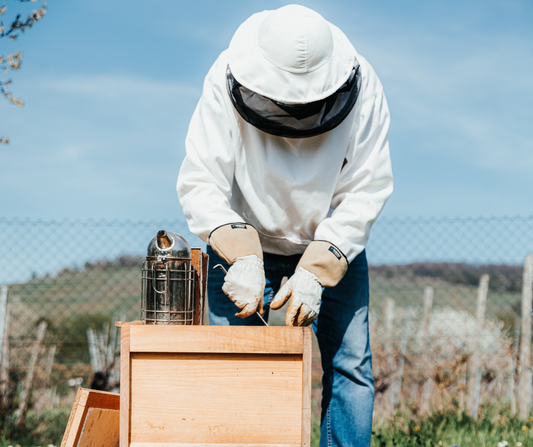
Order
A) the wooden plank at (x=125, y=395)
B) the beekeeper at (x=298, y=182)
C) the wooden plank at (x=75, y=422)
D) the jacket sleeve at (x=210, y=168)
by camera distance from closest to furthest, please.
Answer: the wooden plank at (x=125, y=395) → the wooden plank at (x=75, y=422) → the beekeeper at (x=298, y=182) → the jacket sleeve at (x=210, y=168)

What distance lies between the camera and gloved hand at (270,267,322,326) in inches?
67.4

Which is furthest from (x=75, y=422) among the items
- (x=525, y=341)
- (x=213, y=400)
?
(x=525, y=341)

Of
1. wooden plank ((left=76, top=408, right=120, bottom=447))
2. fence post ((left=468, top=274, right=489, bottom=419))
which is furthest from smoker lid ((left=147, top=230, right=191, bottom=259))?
fence post ((left=468, top=274, right=489, bottom=419))

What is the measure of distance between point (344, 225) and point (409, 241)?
11.6ft

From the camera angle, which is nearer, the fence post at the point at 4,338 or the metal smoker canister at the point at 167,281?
the metal smoker canister at the point at 167,281

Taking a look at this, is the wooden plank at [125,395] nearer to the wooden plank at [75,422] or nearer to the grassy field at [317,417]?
the wooden plank at [75,422]

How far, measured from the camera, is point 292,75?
5.49 ft

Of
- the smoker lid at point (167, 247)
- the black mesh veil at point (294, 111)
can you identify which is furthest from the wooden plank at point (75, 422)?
the black mesh veil at point (294, 111)

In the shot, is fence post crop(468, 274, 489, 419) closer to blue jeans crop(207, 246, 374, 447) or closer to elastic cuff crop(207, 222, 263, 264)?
blue jeans crop(207, 246, 374, 447)

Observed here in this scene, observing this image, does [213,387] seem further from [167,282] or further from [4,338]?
[4,338]

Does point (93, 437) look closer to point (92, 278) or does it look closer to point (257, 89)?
point (257, 89)

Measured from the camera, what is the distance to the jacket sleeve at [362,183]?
188 centimetres

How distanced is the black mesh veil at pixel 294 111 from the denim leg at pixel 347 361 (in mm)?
585

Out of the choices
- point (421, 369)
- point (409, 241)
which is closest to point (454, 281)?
point (421, 369)
